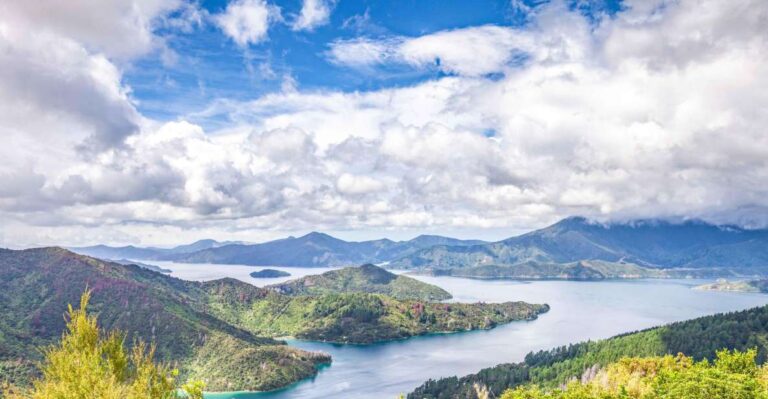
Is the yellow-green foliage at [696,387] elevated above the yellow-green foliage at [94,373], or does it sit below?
below

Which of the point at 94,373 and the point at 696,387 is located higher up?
the point at 94,373

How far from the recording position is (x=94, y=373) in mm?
27859

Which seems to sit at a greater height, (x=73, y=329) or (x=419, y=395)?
(x=73, y=329)

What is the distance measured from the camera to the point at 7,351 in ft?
623

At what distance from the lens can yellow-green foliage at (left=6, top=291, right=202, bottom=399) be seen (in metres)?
26.8

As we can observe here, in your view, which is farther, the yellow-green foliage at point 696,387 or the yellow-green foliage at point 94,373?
the yellow-green foliage at point 696,387

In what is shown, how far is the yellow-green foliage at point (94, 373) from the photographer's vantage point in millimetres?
26828

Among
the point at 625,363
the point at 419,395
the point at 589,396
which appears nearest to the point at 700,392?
the point at 589,396

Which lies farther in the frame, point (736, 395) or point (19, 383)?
point (19, 383)

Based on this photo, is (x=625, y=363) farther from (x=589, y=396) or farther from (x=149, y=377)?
(x=149, y=377)

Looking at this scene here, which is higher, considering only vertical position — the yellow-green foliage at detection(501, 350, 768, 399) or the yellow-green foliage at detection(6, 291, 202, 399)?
the yellow-green foliage at detection(6, 291, 202, 399)

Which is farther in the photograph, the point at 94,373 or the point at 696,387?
the point at 696,387

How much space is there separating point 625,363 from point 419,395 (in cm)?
10651

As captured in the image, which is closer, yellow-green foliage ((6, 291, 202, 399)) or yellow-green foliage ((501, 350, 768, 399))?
yellow-green foliage ((6, 291, 202, 399))
